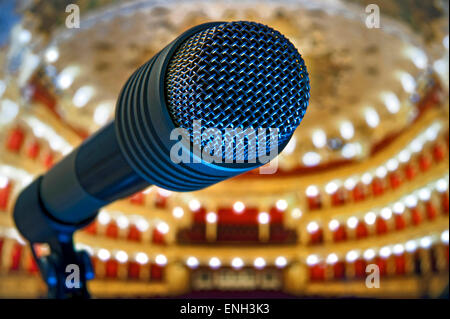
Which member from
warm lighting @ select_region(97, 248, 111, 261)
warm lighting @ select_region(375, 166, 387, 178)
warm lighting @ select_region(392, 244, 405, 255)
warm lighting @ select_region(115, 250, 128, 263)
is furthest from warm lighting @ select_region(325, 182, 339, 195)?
warm lighting @ select_region(97, 248, 111, 261)

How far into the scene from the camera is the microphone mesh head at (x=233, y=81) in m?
0.93

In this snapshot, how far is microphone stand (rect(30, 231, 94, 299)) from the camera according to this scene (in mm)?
1470

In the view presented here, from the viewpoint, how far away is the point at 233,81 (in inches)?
37.2

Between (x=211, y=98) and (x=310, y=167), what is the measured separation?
62.6ft

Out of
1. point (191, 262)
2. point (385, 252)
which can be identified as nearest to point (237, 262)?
point (191, 262)

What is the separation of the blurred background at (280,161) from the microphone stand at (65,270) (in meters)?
6.50

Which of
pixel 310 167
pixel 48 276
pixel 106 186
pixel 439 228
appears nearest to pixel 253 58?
pixel 106 186

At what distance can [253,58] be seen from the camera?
3.12ft

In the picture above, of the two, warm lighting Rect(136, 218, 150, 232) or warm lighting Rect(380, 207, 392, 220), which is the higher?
warm lighting Rect(380, 207, 392, 220)

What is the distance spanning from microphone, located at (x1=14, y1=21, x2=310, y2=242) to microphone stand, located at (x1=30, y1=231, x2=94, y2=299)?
65cm

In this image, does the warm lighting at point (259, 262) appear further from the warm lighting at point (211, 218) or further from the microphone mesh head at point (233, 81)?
the microphone mesh head at point (233, 81)

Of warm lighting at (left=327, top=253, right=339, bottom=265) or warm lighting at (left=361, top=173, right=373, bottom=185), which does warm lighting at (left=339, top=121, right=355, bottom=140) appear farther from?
warm lighting at (left=327, top=253, right=339, bottom=265)

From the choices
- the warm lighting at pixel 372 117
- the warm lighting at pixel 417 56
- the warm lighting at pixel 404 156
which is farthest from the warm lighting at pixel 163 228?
the warm lighting at pixel 417 56
